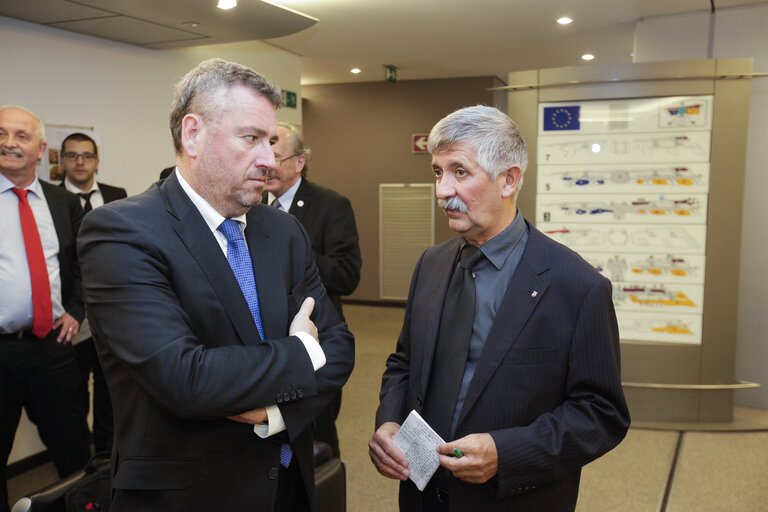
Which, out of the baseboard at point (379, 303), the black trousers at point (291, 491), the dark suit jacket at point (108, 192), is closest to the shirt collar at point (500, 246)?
the black trousers at point (291, 491)

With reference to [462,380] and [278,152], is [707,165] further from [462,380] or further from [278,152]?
[462,380]

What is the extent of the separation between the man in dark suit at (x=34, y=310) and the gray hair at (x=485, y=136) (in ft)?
7.35

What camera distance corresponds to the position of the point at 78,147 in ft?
12.2

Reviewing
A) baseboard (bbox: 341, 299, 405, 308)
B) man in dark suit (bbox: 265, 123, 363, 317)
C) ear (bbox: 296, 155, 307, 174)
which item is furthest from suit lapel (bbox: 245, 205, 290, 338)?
baseboard (bbox: 341, 299, 405, 308)

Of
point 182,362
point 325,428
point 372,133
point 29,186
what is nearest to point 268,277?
point 182,362

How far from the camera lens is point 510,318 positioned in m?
1.57

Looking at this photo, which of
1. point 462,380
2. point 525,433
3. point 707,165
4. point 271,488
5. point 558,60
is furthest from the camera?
point 558,60

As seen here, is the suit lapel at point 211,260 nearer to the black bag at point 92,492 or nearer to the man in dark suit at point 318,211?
the black bag at point 92,492

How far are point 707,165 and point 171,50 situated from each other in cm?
422

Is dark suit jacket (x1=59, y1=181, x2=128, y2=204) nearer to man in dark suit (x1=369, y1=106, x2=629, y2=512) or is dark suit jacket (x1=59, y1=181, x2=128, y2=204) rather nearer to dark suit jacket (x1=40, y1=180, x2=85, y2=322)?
dark suit jacket (x1=40, y1=180, x2=85, y2=322)

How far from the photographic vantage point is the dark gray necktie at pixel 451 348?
1.63 m

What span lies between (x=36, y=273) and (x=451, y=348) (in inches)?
88.1

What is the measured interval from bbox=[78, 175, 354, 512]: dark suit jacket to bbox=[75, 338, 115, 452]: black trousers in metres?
2.56

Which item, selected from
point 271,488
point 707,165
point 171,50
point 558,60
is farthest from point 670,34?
point 271,488
